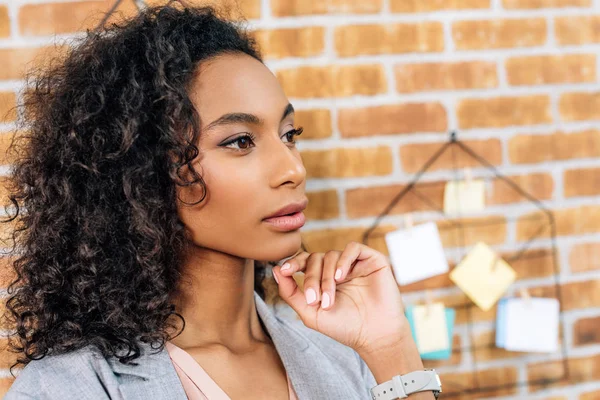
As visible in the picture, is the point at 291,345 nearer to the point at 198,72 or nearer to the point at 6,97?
the point at 198,72

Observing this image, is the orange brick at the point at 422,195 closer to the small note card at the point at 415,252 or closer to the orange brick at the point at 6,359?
the small note card at the point at 415,252

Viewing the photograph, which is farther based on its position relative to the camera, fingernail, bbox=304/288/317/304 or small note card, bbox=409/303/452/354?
small note card, bbox=409/303/452/354

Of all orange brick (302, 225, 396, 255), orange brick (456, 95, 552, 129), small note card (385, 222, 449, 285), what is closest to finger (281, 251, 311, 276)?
orange brick (302, 225, 396, 255)

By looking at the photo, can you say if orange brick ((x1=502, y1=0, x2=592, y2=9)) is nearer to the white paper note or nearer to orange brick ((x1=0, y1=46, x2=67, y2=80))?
the white paper note

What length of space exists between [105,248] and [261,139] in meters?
0.34

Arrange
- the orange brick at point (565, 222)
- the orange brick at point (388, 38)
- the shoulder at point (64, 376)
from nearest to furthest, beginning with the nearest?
the shoulder at point (64, 376) → the orange brick at point (388, 38) → the orange brick at point (565, 222)

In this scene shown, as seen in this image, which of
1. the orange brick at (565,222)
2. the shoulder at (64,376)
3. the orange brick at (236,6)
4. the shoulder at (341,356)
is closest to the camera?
the shoulder at (64,376)

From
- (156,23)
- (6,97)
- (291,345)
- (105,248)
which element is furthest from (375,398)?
(6,97)

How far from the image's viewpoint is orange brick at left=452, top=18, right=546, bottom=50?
179 centimetres

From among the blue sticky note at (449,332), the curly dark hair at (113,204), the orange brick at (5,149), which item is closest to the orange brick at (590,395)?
the blue sticky note at (449,332)

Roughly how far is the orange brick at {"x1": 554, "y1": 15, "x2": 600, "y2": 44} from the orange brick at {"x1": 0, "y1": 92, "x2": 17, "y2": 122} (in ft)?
4.37

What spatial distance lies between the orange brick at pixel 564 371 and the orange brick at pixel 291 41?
971 millimetres

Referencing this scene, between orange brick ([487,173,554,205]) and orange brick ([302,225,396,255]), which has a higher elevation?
orange brick ([487,173,554,205])

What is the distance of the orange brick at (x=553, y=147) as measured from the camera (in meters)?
1.82
